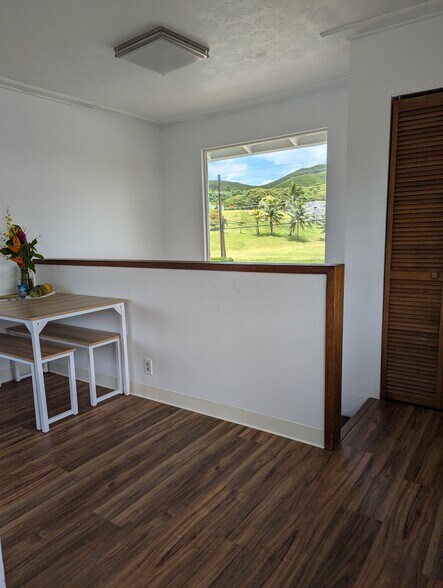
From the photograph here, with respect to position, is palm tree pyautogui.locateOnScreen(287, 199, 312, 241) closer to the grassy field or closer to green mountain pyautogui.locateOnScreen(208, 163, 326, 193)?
the grassy field

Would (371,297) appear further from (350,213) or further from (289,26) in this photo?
(289,26)

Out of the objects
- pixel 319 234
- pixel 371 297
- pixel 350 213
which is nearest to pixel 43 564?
pixel 371 297

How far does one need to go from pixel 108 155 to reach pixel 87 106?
0.53 meters

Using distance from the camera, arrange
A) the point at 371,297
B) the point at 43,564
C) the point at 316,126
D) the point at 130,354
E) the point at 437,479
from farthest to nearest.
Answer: the point at 316,126, the point at 130,354, the point at 371,297, the point at 437,479, the point at 43,564

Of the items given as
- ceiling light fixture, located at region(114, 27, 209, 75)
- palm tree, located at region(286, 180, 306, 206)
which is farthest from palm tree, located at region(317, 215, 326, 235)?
ceiling light fixture, located at region(114, 27, 209, 75)

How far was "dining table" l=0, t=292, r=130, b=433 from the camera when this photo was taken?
8.20ft

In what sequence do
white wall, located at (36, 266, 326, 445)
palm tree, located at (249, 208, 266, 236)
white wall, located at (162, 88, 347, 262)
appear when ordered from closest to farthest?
white wall, located at (36, 266, 326, 445) < white wall, located at (162, 88, 347, 262) < palm tree, located at (249, 208, 266, 236)

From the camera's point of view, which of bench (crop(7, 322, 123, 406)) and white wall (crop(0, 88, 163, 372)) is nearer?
bench (crop(7, 322, 123, 406))

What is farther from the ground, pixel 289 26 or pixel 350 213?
pixel 289 26

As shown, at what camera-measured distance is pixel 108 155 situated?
4449 mm

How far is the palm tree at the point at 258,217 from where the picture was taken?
15.2 feet

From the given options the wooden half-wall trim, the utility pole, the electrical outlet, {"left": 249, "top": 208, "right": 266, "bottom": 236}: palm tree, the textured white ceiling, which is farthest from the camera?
the utility pole

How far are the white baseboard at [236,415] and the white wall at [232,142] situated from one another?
209 cm

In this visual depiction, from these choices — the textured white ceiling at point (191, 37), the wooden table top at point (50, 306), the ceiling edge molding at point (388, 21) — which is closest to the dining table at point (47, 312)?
the wooden table top at point (50, 306)
